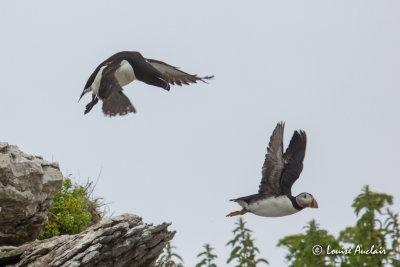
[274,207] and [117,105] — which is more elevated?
[117,105]

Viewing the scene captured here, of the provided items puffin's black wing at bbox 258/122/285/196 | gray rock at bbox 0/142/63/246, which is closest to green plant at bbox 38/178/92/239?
gray rock at bbox 0/142/63/246

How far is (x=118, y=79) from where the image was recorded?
56.0 ft

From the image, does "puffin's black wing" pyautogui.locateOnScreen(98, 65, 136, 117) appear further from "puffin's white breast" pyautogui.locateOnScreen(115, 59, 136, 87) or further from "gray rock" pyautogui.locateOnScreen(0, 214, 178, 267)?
"gray rock" pyautogui.locateOnScreen(0, 214, 178, 267)

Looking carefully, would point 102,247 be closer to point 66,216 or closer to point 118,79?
point 66,216

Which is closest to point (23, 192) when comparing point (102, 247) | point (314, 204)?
point (102, 247)

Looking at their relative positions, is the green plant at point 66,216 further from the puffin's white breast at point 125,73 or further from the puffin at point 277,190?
the puffin at point 277,190

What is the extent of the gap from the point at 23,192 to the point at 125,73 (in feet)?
12.8

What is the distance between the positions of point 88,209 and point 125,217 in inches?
144

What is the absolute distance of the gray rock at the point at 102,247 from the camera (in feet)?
41.6

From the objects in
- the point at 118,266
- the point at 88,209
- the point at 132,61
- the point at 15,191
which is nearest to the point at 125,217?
the point at 118,266

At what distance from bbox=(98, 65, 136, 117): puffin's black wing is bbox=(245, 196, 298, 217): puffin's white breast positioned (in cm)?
248

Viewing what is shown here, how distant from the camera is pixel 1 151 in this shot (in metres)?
14.0

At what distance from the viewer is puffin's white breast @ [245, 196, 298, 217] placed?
54.9 feet

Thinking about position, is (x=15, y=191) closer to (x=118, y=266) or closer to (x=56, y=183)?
(x=56, y=183)
